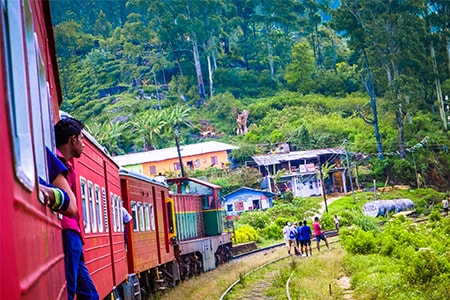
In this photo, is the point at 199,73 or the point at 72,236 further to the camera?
the point at 199,73

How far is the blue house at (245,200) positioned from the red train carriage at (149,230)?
36043 millimetres

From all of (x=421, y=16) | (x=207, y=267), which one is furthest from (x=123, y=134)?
(x=207, y=267)

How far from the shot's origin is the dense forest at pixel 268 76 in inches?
2403

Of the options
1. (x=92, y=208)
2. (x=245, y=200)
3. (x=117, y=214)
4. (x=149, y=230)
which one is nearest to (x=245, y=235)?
(x=245, y=200)

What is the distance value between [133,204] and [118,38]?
7967cm

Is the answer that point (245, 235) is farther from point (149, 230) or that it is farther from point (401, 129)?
point (401, 129)

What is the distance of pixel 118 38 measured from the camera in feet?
295

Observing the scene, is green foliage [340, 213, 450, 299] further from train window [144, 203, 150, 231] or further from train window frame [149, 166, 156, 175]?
train window frame [149, 166, 156, 175]

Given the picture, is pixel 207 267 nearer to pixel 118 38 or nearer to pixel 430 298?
pixel 430 298

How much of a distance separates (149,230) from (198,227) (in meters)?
9.51

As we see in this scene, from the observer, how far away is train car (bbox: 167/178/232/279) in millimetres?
19422

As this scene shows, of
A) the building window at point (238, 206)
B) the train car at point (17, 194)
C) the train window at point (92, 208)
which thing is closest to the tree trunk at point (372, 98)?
the building window at point (238, 206)

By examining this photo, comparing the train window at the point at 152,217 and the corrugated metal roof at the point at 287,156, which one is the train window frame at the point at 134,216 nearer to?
the train window at the point at 152,217

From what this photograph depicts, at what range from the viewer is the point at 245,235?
37.0 m
